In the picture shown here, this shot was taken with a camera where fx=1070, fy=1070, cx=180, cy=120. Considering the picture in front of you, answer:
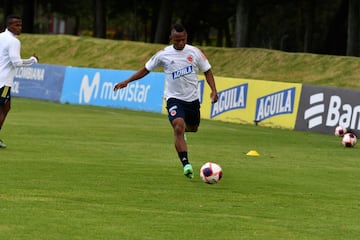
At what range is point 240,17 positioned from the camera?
159ft

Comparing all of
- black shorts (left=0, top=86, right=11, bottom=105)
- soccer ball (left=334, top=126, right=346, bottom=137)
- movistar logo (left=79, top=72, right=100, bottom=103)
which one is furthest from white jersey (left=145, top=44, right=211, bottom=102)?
movistar logo (left=79, top=72, right=100, bottom=103)

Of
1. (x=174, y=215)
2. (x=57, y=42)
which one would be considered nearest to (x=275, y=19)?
(x=57, y=42)

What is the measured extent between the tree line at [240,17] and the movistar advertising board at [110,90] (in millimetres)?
12228

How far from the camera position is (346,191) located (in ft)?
46.0

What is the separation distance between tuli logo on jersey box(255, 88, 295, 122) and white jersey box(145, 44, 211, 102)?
493 inches

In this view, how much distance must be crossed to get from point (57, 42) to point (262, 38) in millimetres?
25579

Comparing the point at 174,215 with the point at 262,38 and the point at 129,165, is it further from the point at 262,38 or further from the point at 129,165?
the point at 262,38

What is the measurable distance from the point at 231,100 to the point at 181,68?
15.0 meters

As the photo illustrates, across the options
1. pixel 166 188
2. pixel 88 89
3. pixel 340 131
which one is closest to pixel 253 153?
pixel 340 131

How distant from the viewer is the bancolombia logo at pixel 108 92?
34.3 m

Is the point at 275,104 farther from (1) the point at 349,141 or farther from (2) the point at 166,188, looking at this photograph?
(2) the point at 166,188

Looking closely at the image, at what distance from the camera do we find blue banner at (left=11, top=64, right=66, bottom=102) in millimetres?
39219

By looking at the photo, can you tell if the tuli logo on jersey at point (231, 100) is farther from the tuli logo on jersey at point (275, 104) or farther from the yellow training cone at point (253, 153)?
the yellow training cone at point (253, 153)

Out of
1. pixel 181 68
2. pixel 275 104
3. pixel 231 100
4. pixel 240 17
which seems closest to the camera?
pixel 181 68
